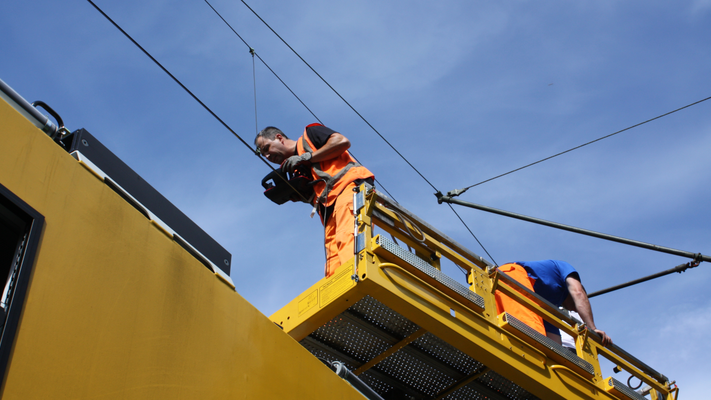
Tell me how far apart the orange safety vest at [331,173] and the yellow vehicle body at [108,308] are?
2.71m

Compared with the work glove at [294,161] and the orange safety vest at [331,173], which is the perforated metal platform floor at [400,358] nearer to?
the orange safety vest at [331,173]

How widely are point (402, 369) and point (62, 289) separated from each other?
11.8 feet

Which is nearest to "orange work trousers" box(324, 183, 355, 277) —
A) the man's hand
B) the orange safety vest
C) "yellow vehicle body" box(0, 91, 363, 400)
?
the orange safety vest

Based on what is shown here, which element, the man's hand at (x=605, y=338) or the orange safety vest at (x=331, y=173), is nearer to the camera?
the orange safety vest at (x=331, y=173)

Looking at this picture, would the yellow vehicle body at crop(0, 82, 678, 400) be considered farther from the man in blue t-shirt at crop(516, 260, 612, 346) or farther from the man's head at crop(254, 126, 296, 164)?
the man's head at crop(254, 126, 296, 164)

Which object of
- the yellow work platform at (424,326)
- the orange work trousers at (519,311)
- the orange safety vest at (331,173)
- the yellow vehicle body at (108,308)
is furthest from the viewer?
the orange work trousers at (519,311)

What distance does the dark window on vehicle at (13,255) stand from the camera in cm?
195

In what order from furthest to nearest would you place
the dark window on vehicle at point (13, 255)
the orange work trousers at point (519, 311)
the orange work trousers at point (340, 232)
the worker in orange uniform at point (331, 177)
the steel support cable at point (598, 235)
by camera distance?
the steel support cable at point (598, 235) < the orange work trousers at point (519, 311) < the worker in orange uniform at point (331, 177) < the orange work trousers at point (340, 232) < the dark window on vehicle at point (13, 255)

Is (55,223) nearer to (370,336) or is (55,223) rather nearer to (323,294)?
(323,294)

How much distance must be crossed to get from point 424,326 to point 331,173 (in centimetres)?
185

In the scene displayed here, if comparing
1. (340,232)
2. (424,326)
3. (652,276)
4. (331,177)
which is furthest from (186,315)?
(652,276)

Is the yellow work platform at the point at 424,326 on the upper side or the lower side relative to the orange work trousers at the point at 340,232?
lower

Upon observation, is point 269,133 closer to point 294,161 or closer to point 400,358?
point 294,161

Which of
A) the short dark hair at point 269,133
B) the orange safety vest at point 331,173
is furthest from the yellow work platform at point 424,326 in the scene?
the short dark hair at point 269,133
